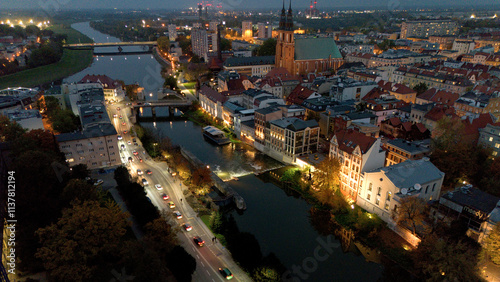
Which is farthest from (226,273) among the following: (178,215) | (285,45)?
(285,45)

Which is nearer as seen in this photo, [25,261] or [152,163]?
[25,261]

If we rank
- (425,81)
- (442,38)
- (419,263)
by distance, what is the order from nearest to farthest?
(419,263)
(425,81)
(442,38)

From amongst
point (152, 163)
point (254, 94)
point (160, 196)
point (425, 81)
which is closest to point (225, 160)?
point (152, 163)

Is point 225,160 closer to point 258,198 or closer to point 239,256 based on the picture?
point 258,198

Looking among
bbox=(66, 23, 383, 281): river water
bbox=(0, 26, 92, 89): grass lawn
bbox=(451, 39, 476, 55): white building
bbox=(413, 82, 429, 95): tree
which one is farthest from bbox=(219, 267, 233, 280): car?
bbox=(451, 39, 476, 55): white building

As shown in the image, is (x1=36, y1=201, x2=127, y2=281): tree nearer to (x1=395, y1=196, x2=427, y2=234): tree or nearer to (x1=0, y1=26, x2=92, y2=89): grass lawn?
(x1=395, y1=196, x2=427, y2=234): tree

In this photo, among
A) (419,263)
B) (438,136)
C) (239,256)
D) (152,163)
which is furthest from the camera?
(152,163)

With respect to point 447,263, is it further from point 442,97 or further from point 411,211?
point 442,97
